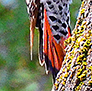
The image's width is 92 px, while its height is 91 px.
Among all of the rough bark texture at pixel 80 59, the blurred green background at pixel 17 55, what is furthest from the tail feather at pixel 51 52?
the blurred green background at pixel 17 55

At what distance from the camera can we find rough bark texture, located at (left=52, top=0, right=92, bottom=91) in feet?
5.02

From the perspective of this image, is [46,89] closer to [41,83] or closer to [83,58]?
[41,83]

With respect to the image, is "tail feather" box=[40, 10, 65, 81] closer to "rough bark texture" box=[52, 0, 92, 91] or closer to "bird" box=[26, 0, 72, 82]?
"bird" box=[26, 0, 72, 82]

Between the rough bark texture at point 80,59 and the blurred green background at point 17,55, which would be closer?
the rough bark texture at point 80,59

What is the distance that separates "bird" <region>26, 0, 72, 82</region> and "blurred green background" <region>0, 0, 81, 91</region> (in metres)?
2.00

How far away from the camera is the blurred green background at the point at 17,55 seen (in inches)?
179

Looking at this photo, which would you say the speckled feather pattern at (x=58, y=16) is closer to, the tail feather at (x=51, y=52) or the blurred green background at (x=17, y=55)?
the tail feather at (x=51, y=52)

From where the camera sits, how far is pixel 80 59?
1563mm

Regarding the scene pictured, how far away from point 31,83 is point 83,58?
332 cm

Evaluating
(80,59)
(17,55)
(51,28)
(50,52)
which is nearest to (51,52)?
(50,52)

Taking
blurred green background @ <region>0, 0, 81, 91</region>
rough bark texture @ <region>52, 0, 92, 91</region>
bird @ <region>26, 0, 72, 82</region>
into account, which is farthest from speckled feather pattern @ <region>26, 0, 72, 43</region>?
blurred green background @ <region>0, 0, 81, 91</region>

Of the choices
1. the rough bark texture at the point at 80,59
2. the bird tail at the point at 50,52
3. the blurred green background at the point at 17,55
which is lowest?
the blurred green background at the point at 17,55

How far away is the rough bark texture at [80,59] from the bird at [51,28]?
0.47 m

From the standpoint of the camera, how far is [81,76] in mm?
1529
